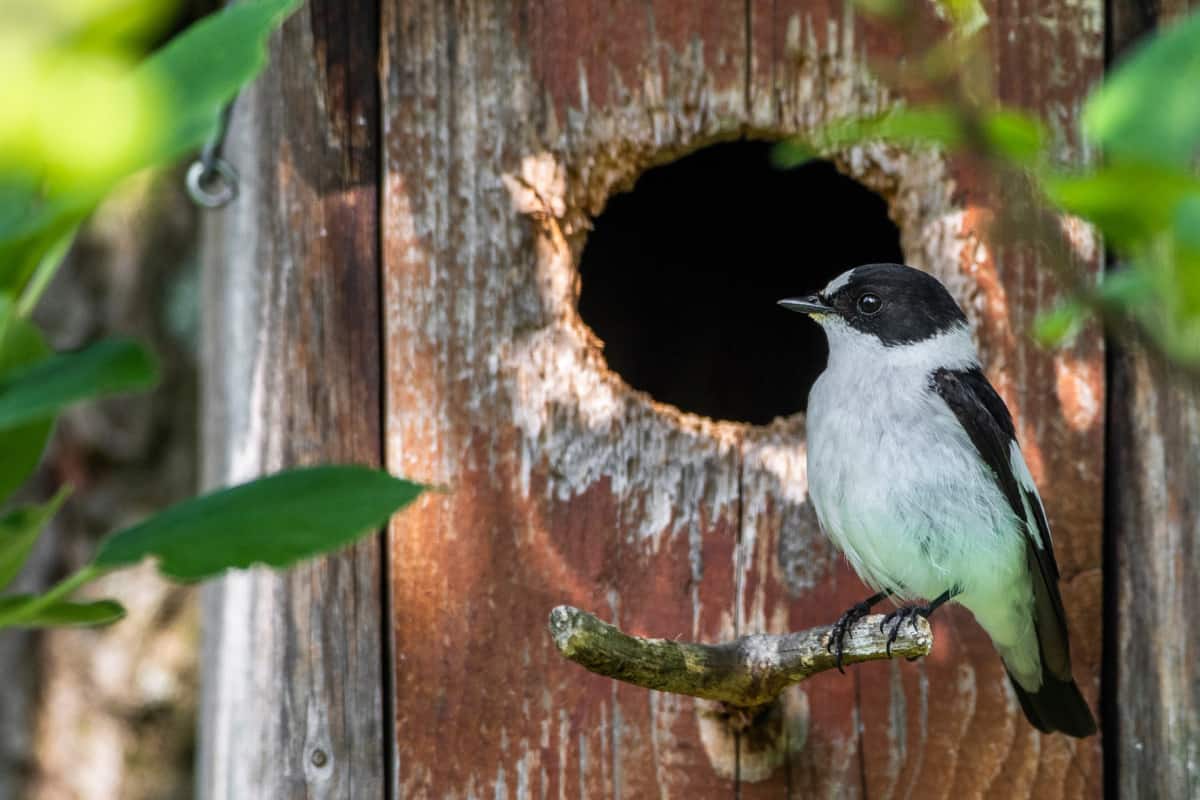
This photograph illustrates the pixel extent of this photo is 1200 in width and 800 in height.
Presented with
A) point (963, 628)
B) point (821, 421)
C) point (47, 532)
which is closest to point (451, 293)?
point (821, 421)

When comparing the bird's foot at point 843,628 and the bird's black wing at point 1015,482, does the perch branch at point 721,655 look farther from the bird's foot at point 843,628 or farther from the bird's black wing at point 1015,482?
the bird's black wing at point 1015,482

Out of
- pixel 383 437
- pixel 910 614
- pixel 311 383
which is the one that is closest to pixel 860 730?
pixel 910 614

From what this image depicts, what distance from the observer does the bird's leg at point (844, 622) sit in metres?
2.31

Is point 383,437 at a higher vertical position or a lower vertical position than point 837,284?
lower

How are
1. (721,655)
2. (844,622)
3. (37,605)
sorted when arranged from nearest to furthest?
(37,605)
(721,655)
(844,622)

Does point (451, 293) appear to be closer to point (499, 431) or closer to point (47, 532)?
point (499, 431)

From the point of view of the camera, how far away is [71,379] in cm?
82

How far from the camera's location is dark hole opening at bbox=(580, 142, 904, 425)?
4156 mm

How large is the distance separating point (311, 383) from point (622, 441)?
0.59 m

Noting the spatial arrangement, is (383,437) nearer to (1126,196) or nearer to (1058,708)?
(1058,708)

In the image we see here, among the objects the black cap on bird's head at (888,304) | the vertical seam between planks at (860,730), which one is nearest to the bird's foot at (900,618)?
the vertical seam between planks at (860,730)

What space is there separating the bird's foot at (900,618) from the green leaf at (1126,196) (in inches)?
58.4

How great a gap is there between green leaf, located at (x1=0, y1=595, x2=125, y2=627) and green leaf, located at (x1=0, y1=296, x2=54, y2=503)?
0.21 ft

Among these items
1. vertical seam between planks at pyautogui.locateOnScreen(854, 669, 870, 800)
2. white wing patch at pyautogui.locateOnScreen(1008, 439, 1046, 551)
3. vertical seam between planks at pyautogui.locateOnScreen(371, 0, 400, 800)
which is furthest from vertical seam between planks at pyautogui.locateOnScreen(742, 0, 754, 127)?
vertical seam between planks at pyautogui.locateOnScreen(854, 669, 870, 800)
